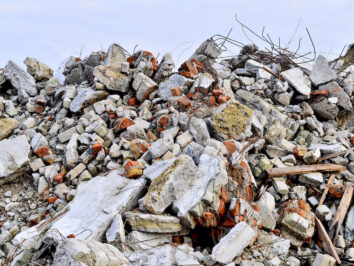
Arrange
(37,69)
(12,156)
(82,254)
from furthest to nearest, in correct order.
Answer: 1. (37,69)
2. (12,156)
3. (82,254)

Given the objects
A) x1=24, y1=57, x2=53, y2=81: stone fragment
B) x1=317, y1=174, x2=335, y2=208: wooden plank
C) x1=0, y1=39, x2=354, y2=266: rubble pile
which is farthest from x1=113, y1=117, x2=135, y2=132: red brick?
x1=24, y1=57, x2=53, y2=81: stone fragment

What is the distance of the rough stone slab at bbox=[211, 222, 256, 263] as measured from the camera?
12.2ft

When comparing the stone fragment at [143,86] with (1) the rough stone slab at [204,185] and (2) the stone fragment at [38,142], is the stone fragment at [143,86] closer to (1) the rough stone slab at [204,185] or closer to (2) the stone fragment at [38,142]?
(2) the stone fragment at [38,142]

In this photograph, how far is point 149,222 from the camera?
397 centimetres

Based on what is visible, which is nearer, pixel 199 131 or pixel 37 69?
pixel 199 131

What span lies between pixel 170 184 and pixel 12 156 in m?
3.09

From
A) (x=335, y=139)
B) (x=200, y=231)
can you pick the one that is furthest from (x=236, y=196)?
(x=335, y=139)

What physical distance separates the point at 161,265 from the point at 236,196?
146 centimetres

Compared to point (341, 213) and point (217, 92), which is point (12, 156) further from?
point (341, 213)

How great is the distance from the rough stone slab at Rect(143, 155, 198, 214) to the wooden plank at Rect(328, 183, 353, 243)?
2.28 meters

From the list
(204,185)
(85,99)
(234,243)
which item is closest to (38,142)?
(85,99)

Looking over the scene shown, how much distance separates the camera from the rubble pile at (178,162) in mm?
3990

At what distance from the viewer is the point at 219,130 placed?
17.4ft

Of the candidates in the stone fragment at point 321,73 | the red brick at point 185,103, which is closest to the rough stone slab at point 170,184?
the red brick at point 185,103
